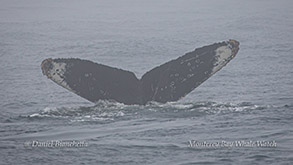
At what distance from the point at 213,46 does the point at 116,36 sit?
20170 millimetres

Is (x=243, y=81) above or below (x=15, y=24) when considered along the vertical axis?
below

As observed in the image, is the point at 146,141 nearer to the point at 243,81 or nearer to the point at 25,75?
the point at 243,81

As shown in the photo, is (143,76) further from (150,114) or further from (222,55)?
(222,55)

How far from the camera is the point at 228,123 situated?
421 inches

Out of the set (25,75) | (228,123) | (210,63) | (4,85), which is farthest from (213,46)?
(25,75)

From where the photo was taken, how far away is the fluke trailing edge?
419 inches

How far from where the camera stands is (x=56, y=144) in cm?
956

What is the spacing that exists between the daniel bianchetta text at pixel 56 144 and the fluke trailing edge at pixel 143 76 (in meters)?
1.31

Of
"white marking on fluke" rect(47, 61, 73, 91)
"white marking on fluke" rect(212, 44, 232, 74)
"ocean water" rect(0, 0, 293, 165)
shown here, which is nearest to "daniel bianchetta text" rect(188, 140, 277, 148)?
"ocean water" rect(0, 0, 293, 165)

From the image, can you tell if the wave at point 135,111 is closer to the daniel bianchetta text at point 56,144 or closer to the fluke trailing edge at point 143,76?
the fluke trailing edge at point 143,76

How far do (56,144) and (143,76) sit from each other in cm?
214

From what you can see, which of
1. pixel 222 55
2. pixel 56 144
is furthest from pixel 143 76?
pixel 56 144

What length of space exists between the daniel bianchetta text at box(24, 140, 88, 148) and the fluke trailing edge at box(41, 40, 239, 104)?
1.31 meters

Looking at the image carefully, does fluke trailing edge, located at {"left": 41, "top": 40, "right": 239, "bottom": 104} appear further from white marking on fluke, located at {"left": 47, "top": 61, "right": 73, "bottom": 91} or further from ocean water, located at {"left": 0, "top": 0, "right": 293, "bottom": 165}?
ocean water, located at {"left": 0, "top": 0, "right": 293, "bottom": 165}
